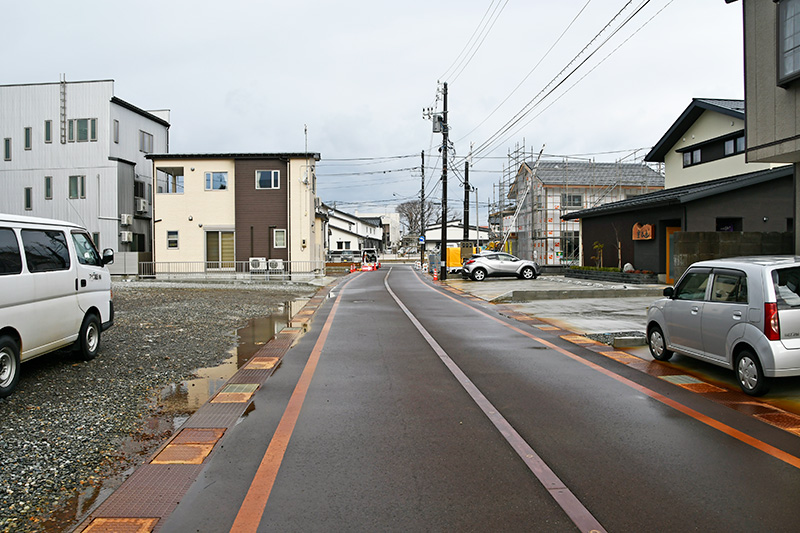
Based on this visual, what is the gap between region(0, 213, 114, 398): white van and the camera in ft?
19.4

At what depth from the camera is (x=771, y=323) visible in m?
6.19

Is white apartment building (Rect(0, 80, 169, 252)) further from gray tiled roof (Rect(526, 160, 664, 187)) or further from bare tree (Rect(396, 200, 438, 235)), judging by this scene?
bare tree (Rect(396, 200, 438, 235))

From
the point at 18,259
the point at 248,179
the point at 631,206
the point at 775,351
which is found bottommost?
the point at 775,351

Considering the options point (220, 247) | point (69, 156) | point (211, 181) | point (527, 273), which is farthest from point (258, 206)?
point (527, 273)

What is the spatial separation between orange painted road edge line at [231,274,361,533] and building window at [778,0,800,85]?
30.9ft

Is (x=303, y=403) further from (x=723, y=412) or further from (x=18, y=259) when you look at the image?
(x=723, y=412)

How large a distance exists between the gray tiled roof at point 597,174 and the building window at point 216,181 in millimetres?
23605

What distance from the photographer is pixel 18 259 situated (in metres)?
6.23

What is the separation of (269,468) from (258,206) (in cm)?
2768

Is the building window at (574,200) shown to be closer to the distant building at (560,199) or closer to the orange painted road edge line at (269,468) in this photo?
the distant building at (560,199)

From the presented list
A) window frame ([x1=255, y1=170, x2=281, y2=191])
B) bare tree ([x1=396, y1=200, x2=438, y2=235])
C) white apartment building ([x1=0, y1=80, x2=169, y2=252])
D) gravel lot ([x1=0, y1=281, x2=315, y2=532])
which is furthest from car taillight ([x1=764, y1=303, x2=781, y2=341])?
bare tree ([x1=396, y1=200, x2=438, y2=235])

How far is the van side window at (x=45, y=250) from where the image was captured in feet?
21.3

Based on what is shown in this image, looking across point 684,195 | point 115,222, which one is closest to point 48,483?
point 684,195

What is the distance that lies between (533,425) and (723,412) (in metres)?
2.17
